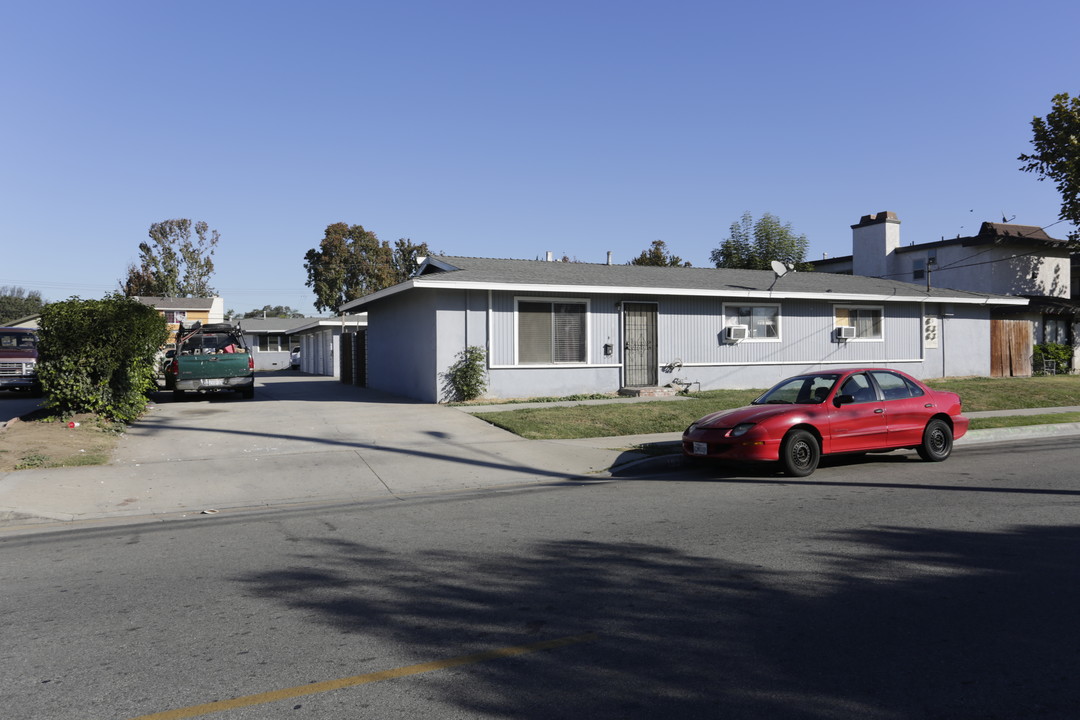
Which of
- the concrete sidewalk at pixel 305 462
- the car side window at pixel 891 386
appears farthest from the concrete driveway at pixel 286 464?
the car side window at pixel 891 386

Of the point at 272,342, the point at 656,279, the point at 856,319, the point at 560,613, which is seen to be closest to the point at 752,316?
the point at 656,279

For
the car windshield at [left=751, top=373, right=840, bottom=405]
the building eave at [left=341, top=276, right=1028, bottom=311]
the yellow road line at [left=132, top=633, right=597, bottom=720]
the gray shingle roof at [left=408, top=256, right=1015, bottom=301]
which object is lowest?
the yellow road line at [left=132, top=633, right=597, bottom=720]

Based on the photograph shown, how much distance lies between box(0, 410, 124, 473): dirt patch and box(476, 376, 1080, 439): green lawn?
6.82 m

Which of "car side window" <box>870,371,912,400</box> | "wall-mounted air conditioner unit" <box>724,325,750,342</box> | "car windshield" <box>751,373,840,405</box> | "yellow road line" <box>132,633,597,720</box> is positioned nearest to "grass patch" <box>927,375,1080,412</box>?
"wall-mounted air conditioner unit" <box>724,325,750,342</box>

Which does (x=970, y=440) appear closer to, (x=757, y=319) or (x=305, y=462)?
(x=757, y=319)

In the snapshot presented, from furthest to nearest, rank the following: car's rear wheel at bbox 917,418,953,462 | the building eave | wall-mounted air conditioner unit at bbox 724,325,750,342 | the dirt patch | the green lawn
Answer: wall-mounted air conditioner unit at bbox 724,325,750,342 → the building eave → the green lawn → car's rear wheel at bbox 917,418,953,462 → the dirt patch

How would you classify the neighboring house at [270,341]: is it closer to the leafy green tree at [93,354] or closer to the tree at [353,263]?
the tree at [353,263]

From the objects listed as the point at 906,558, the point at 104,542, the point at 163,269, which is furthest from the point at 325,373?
the point at 163,269

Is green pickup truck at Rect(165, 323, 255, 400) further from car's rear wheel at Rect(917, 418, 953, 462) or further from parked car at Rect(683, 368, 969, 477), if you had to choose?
car's rear wheel at Rect(917, 418, 953, 462)

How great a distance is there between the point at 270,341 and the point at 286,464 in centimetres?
5056

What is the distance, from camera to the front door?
68.3 ft

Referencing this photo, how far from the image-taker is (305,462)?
11.7 m

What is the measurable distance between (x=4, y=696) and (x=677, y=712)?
3298mm

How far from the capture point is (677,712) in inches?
141
